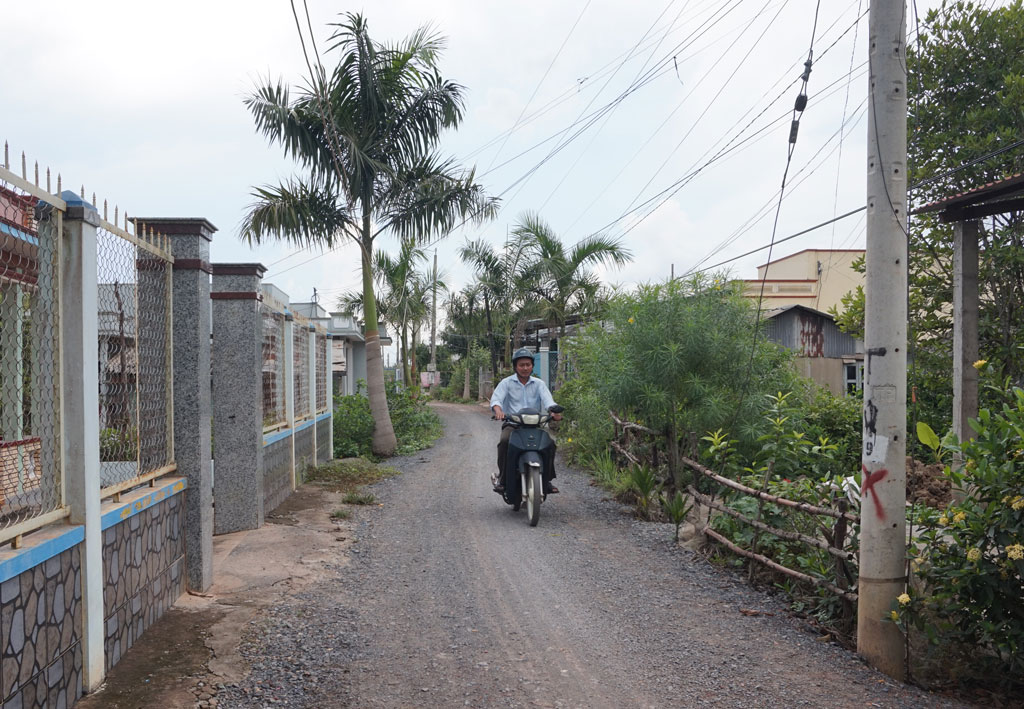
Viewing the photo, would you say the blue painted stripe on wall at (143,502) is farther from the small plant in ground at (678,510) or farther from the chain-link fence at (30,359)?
the small plant in ground at (678,510)

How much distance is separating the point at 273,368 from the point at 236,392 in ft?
6.50

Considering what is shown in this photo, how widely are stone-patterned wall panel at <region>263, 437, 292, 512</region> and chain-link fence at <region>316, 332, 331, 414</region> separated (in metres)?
2.93

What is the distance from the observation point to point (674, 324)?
854 centimetres

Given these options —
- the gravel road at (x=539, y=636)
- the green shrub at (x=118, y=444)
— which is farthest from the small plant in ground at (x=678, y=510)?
the green shrub at (x=118, y=444)

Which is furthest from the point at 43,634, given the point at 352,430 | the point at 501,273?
the point at 501,273

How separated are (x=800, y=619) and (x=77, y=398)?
14.6 ft

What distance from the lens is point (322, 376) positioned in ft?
43.4

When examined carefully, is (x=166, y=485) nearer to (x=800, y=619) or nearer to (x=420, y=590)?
(x=420, y=590)

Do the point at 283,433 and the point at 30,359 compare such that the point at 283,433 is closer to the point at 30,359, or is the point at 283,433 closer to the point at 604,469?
the point at 604,469

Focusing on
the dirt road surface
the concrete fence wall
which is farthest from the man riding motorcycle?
the concrete fence wall

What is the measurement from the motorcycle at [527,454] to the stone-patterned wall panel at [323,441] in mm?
4829

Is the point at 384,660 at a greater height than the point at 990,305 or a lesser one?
lesser

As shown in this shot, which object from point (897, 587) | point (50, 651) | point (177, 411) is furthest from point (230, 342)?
point (897, 587)

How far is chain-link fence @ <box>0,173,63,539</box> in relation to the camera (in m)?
3.22
